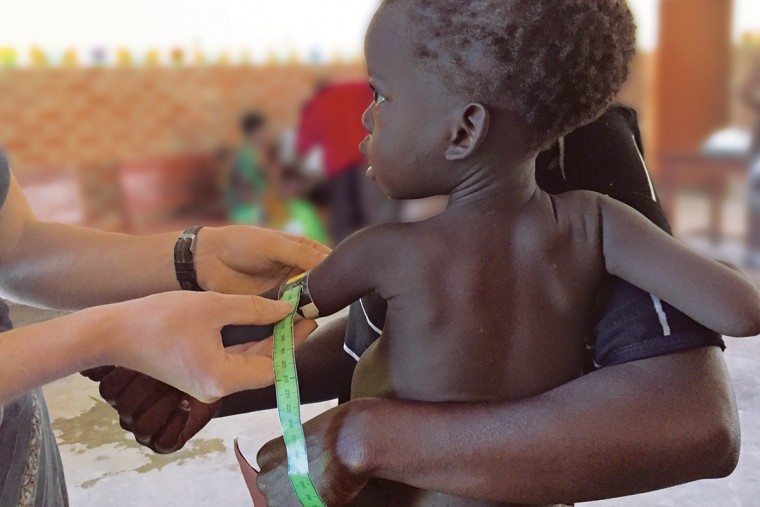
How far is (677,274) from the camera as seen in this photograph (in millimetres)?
996

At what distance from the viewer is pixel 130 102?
361 cm

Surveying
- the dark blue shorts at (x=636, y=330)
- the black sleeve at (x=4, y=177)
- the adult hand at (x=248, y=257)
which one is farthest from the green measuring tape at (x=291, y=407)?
the black sleeve at (x=4, y=177)

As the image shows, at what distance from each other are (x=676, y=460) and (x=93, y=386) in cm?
239

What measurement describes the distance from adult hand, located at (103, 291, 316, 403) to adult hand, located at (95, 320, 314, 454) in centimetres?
11

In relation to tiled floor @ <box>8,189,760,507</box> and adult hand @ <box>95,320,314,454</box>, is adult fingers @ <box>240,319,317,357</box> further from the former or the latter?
tiled floor @ <box>8,189,760,507</box>

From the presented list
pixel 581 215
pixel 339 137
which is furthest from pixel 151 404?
pixel 339 137

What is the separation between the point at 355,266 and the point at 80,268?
64 centimetres

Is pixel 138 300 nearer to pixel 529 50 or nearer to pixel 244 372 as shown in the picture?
pixel 244 372

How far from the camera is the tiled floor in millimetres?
2139

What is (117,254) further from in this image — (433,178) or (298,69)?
(298,69)

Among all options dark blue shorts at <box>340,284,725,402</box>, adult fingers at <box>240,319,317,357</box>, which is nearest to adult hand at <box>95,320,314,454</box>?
adult fingers at <box>240,319,317,357</box>

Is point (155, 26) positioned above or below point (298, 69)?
above

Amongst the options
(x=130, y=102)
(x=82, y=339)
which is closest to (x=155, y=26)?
(x=130, y=102)

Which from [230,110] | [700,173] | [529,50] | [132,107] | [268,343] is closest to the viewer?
[529,50]
